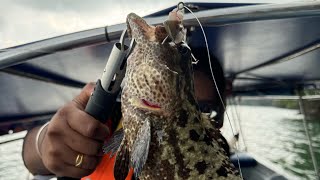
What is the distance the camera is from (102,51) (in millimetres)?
3354

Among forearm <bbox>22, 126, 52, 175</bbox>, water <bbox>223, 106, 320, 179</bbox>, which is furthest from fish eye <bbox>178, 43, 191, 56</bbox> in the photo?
water <bbox>223, 106, 320, 179</bbox>

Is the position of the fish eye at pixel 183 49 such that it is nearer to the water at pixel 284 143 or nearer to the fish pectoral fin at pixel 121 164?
the fish pectoral fin at pixel 121 164

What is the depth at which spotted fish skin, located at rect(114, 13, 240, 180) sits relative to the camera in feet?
5.83

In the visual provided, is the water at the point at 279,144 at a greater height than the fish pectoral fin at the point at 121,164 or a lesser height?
greater

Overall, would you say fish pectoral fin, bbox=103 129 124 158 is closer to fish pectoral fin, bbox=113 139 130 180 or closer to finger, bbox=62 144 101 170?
fish pectoral fin, bbox=113 139 130 180

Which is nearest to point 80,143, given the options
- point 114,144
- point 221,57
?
point 114,144

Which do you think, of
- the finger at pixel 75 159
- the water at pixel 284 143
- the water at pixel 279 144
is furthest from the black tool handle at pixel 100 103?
the water at pixel 284 143

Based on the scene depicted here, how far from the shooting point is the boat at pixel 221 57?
2.60m

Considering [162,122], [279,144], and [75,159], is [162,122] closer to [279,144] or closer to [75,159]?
[75,159]

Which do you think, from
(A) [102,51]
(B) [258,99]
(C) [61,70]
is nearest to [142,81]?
(A) [102,51]

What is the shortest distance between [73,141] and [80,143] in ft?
0.15

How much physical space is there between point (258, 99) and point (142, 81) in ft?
17.7

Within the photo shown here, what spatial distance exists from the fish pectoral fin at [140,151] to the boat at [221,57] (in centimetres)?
101

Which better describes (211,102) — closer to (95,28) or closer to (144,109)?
(95,28)
